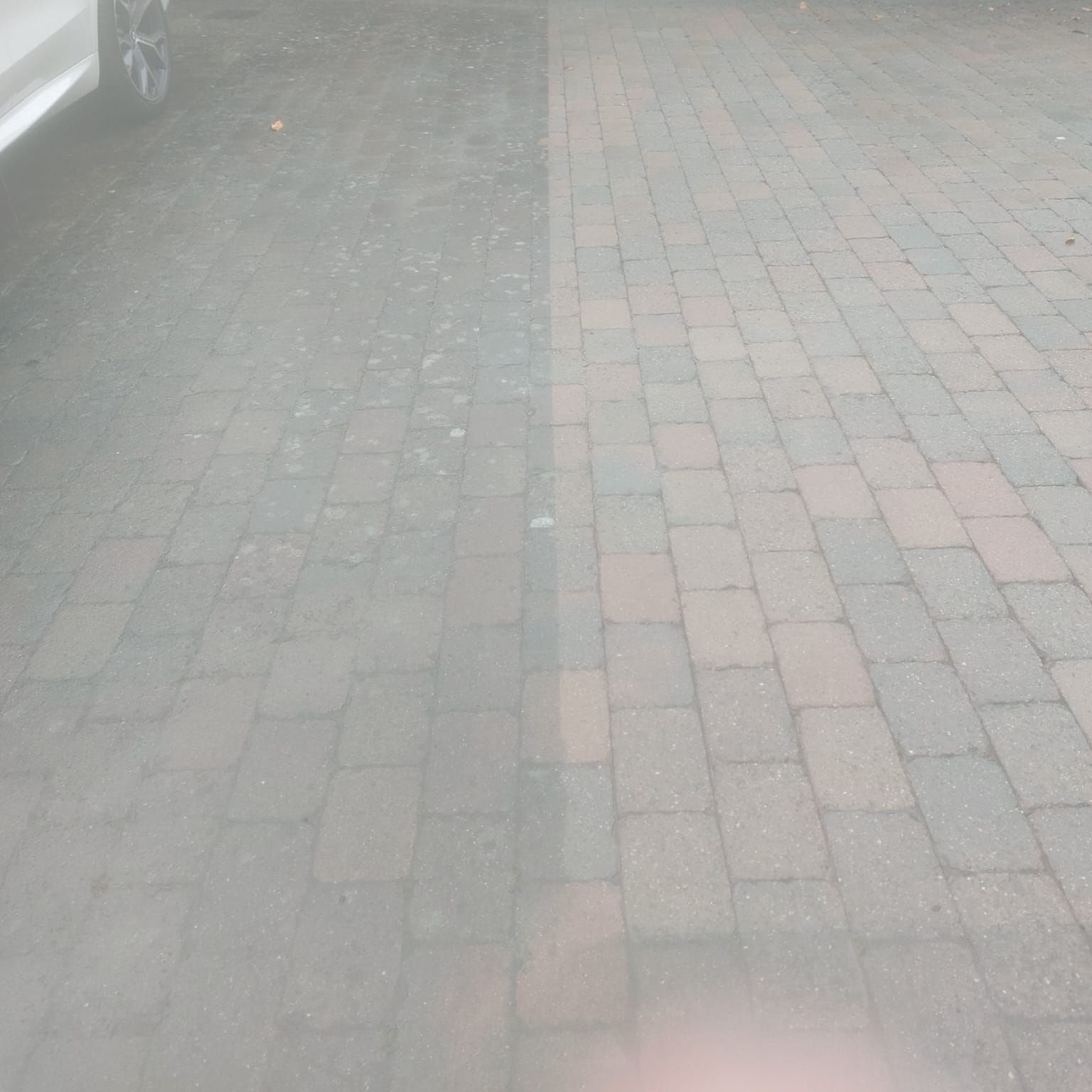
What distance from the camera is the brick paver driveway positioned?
200 centimetres

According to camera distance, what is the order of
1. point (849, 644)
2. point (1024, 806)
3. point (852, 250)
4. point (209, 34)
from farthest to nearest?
point (209, 34) → point (852, 250) → point (849, 644) → point (1024, 806)

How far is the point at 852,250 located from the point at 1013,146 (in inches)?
77.6

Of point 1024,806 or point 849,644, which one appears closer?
point 1024,806

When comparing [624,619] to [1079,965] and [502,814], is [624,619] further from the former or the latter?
[1079,965]

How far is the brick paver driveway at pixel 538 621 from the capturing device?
1998 millimetres

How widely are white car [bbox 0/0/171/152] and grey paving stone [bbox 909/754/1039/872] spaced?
15.0 ft

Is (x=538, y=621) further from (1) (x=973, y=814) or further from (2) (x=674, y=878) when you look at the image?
(1) (x=973, y=814)

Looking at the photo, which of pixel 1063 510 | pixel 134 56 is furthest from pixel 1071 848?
pixel 134 56

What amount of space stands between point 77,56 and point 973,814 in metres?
5.65

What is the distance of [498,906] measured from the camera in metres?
2.12

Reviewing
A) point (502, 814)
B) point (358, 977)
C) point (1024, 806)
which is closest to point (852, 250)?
point (1024, 806)

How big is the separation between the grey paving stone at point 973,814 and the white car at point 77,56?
181 inches

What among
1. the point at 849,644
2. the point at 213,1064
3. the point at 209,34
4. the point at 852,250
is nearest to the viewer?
the point at 213,1064

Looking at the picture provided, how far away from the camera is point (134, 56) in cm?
628
